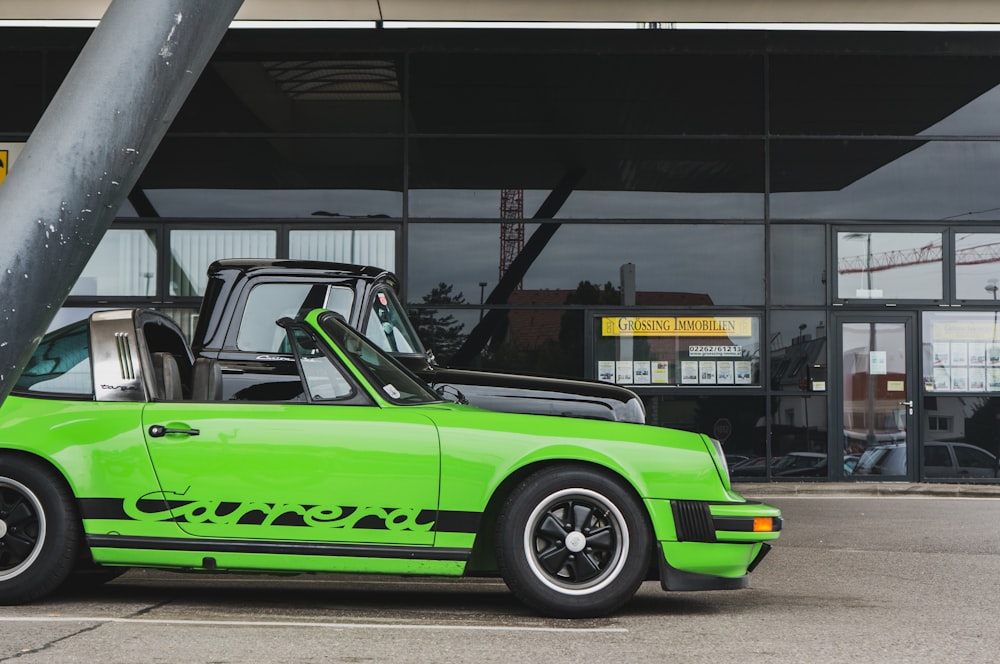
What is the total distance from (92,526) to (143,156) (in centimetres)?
418

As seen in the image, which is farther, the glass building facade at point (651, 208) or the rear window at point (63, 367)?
the glass building facade at point (651, 208)

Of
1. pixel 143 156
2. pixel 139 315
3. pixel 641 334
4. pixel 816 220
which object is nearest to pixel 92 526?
pixel 139 315

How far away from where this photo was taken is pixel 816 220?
1556 centimetres

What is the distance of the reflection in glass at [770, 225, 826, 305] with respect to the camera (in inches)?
609

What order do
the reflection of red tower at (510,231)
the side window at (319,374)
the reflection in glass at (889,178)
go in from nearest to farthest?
the side window at (319,374)
the reflection of red tower at (510,231)
the reflection in glass at (889,178)

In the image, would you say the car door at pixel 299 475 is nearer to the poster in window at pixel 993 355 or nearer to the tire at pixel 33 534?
the tire at pixel 33 534

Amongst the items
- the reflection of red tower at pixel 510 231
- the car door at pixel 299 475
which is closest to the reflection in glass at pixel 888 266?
the reflection of red tower at pixel 510 231

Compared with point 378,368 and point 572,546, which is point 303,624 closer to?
point 572,546

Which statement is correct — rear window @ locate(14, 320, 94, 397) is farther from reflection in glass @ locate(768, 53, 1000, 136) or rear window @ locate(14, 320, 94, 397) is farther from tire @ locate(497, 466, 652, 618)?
reflection in glass @ locate(768, 53, 1000, 136)

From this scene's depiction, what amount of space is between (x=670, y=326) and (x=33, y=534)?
35.2 ft

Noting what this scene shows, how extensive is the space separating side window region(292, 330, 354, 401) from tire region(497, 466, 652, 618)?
1032 mm

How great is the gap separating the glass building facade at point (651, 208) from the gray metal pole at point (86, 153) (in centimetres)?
1332

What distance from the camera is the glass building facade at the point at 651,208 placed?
15.3 meters

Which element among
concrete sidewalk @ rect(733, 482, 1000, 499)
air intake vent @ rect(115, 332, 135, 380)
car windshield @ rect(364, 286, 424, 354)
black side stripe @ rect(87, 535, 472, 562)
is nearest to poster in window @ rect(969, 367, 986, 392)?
concrete sidewalk @ rect(733, 482, 1000, 499)
